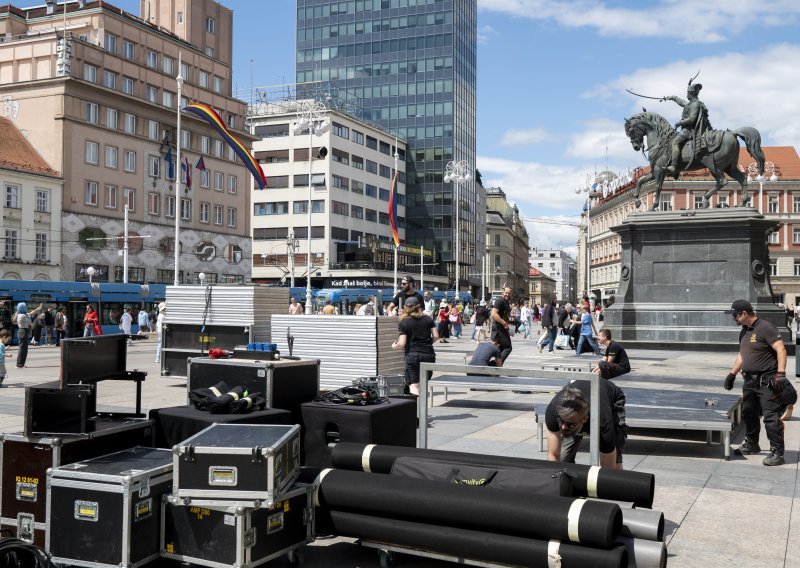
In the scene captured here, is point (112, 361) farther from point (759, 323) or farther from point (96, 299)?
point (96, 299)

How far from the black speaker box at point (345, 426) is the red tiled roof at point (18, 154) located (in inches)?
2063

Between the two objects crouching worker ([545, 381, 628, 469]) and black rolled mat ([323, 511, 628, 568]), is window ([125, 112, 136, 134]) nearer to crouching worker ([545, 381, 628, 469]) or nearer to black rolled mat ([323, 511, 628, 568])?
crouching worker ([545, 381, 628, 469])

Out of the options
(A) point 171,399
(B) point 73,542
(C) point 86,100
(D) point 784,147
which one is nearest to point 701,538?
(B) point 73,542

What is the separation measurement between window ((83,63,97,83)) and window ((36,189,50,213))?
30.5 feet

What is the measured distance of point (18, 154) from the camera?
54.8 m

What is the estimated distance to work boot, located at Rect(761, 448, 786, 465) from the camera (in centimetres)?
883

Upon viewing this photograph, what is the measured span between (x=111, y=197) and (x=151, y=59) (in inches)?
541

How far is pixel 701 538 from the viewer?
614 centimetres

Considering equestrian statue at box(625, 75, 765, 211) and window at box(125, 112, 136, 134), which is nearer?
equestrian statue at box(625, 75, 765, 211)

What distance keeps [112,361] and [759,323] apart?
709cm

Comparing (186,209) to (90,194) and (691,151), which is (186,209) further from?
(691,151)

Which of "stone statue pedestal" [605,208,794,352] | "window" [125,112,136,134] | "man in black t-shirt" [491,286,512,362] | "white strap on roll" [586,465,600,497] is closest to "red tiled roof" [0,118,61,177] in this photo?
"window" [125,112,136,134]

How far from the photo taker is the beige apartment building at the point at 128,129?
56.6 metres

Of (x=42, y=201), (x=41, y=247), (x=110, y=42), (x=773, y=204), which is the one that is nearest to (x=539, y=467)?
(x=41, y=247)
